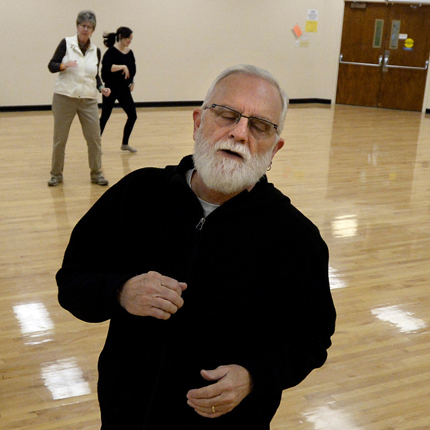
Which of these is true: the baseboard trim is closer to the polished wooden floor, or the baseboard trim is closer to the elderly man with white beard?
the polished wooden floor

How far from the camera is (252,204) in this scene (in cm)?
148

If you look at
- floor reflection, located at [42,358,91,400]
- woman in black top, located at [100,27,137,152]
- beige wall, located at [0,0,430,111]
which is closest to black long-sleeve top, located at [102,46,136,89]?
woman in black top, located at [100,27,137,152]

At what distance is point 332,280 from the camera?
13.6 feet

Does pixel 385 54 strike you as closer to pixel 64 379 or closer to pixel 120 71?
pixel 120 71

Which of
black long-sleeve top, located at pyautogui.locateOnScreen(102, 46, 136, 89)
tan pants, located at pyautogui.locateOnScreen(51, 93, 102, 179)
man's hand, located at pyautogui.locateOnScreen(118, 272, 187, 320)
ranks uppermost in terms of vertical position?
black long-sleeve top, located at pyautogui.locateOnScreen(102, 46, 136, 89)

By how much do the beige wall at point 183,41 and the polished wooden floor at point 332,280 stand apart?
3.15 meters

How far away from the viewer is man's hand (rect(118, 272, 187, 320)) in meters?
1.28

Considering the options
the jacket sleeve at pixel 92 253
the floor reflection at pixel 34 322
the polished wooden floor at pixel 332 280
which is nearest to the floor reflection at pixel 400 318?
the polished wooden floor at pixel 332 280

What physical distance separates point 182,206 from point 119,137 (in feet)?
26.4

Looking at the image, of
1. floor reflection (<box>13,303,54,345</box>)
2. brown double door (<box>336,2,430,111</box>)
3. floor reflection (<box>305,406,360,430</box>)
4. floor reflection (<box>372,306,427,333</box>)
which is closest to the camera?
floor reflection (<box>305,406,360,430</box>)

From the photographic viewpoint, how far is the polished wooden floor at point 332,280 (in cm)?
273

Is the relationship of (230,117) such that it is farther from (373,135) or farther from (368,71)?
(368,71)

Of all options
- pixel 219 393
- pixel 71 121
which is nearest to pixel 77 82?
pixel 71 121

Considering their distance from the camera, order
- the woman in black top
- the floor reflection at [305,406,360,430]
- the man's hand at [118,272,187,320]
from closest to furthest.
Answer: the man's hand at [118,272,187,320] → the floor reflection at [305,406,360,430] → the woman in black top
